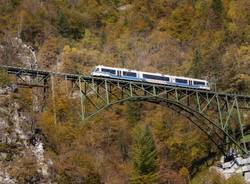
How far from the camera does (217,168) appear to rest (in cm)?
5659

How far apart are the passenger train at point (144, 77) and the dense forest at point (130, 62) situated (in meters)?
5.65

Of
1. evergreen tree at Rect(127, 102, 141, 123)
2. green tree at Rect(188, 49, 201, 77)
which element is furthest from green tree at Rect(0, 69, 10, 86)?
green tree at Rect(188, 49, 201, 77)

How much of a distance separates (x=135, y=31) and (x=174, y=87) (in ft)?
160

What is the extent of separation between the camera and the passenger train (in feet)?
162

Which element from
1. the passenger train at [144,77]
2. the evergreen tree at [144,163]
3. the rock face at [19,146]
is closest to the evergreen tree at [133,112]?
the passenger train at [144,77]

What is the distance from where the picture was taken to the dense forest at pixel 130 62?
5381cm

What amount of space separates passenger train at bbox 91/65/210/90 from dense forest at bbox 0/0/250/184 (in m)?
5.65

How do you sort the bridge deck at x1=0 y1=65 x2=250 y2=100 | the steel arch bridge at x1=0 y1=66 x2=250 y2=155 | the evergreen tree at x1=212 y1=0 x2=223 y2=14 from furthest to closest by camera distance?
1. the evergreen tree at x1=212 y1=0 x2=223 y2=14
2. the steel arch bridge at x1=0 y1=66 x2=250 y2=155
3. the bridge deck at x1=0 y1=65 x2=250 y2=100

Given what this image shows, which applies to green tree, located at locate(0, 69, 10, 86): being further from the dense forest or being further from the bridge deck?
the bridge deck

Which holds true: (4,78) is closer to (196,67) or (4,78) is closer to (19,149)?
(19,149)

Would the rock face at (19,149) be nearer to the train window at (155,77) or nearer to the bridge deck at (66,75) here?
the bridge deck at (66,75)

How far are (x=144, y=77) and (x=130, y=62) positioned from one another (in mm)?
35719

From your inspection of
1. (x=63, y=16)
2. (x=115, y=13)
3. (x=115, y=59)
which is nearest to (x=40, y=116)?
(x=115, y=59)

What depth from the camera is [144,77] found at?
51906mm
